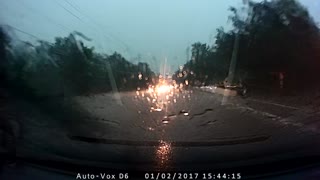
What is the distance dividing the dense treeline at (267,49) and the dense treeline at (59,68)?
85.4 inches

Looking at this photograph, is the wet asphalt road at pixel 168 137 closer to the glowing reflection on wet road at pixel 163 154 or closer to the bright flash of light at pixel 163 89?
the glowing reflection on wet road at pixel 163 154

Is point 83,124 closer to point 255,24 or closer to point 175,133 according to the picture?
point 175,133

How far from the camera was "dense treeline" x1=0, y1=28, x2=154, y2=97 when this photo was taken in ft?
38.4

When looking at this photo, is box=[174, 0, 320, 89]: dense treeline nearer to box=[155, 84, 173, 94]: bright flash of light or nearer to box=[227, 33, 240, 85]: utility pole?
box=[227, 33, 240, 85]: utility pole

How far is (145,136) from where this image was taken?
9.81m

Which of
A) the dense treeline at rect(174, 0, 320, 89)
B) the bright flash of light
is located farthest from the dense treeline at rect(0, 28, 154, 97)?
the bright flash of light

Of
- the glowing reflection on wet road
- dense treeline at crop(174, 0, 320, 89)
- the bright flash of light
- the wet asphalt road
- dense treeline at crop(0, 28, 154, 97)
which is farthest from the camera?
the bright flash of light

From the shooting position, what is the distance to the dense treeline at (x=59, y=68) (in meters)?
→ 11.7

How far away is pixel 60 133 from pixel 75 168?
240 cm

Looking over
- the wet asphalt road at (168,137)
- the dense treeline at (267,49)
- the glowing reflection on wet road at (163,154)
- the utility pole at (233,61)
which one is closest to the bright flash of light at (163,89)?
the dense treeline at (267,49)

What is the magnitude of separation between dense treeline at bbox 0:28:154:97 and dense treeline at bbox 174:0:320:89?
7.12 feet

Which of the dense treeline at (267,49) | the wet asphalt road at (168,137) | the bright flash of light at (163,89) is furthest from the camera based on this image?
the bright flash of light at (163,89)

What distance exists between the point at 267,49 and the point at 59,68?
5777mm

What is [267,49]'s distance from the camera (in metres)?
16.0
